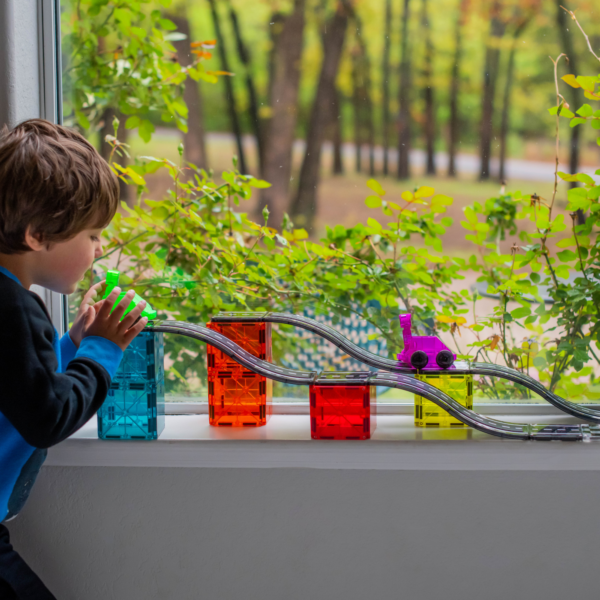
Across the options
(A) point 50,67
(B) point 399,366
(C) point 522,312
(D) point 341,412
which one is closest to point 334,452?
(D) point 341,412

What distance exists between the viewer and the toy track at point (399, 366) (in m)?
1.02

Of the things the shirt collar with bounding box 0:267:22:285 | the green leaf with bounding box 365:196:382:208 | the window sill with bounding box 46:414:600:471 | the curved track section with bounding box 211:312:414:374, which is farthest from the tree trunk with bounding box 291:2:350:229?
the shirt collar with bounding box 0:267:22:285

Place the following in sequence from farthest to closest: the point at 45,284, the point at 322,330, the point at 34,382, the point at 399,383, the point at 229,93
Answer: the point at 229,93 < the point at 322,330 < the point at 399,383 < the point at 45,284 < the point at 34,382

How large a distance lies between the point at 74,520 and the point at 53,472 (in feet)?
0.28

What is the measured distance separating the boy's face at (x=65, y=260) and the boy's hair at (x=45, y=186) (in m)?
0.02

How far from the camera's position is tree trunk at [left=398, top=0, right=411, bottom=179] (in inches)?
44.8

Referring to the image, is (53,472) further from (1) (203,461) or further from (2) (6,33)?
(2) (6,33)

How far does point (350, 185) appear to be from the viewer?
116 centimetres

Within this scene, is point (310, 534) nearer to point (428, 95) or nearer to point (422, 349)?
point (422, 349)

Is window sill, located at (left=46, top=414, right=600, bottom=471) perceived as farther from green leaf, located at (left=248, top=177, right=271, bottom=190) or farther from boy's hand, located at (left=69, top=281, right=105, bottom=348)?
green leaf, located at (left=248, top=177, right=271, bottom=190)

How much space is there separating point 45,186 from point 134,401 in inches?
15.1

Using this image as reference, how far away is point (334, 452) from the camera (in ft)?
3.18

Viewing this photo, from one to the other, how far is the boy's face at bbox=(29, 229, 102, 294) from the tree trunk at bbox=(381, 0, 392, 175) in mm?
560

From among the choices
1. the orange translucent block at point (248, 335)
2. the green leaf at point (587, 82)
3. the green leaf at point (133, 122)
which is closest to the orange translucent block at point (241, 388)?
the orange translucent block at point (248, 335)
